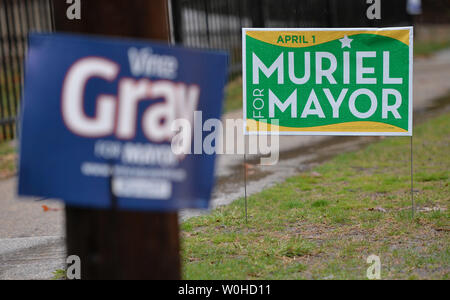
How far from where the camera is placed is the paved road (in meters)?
5.49

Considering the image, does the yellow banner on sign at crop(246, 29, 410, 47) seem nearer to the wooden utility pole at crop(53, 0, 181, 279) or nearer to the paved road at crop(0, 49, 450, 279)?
the paved road at crop(0, 49, 450, 279)

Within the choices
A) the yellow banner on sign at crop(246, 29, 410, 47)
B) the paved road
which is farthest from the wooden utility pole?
the yellow banner on sign at crop(246, 29, 410, 47)

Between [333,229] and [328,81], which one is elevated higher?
[328,81]

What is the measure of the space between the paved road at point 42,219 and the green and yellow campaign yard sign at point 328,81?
1491 millimetres

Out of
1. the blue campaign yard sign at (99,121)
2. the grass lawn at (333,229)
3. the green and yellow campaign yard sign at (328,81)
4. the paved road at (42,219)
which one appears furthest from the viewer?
the green and yellow campaign yard sign at (328,81)

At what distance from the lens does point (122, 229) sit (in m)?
3.12

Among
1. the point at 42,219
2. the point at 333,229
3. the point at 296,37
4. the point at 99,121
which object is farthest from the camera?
the point at 42,219

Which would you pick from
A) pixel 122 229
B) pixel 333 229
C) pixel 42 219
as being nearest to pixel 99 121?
pixel 122 229

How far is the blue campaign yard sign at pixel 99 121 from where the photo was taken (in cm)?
306

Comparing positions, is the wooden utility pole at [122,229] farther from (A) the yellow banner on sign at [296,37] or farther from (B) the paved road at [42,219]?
(A) the yellow banner on sign at [296,37]

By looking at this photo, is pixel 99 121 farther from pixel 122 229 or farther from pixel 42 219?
pixel 42 219

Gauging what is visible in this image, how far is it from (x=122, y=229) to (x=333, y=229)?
10.5 feet

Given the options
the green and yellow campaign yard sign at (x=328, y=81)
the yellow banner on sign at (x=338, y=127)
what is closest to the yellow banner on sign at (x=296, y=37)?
the green and yellow campaign yard sign at (x=328, y=81)
